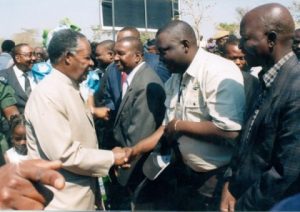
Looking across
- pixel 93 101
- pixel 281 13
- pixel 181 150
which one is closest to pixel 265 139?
pixel 281 13

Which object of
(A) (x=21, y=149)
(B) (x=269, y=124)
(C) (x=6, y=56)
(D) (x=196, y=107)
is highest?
(B) (x=269, y=124)

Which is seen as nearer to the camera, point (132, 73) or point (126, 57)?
point (132, 73)

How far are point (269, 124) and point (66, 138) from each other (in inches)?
46.3

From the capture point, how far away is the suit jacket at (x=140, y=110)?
4.07 m

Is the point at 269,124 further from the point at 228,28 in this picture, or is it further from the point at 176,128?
the point at 228,28

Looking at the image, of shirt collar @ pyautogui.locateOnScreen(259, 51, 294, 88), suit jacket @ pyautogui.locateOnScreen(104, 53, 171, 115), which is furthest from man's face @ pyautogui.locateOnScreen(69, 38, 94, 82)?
suit jacket @ pyautogui.locateOnScreen(104, 53, 171, 115)

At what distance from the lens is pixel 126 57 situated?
15.0ft

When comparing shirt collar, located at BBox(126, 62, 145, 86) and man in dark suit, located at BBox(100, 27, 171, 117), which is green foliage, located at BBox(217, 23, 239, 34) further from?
shirt collar, located at BBox(126, 62, 145, 86)

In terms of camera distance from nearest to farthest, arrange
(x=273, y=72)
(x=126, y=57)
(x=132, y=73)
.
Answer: (x=273, y=72) → (x=132, y=73) → (x=126, y=57)

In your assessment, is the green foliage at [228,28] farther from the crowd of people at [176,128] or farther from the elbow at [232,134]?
the elbow at [232,134]

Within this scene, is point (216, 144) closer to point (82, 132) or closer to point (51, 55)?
point (82, 132)

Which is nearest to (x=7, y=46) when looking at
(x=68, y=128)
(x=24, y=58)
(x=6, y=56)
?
(x=6, y=56)

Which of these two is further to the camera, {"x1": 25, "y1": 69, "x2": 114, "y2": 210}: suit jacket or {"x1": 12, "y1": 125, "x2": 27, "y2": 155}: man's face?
{"x1": 12, "y1": 125, "x2": 27, "y2": 155}: man's face

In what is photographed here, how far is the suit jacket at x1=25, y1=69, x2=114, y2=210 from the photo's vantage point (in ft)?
10.1
